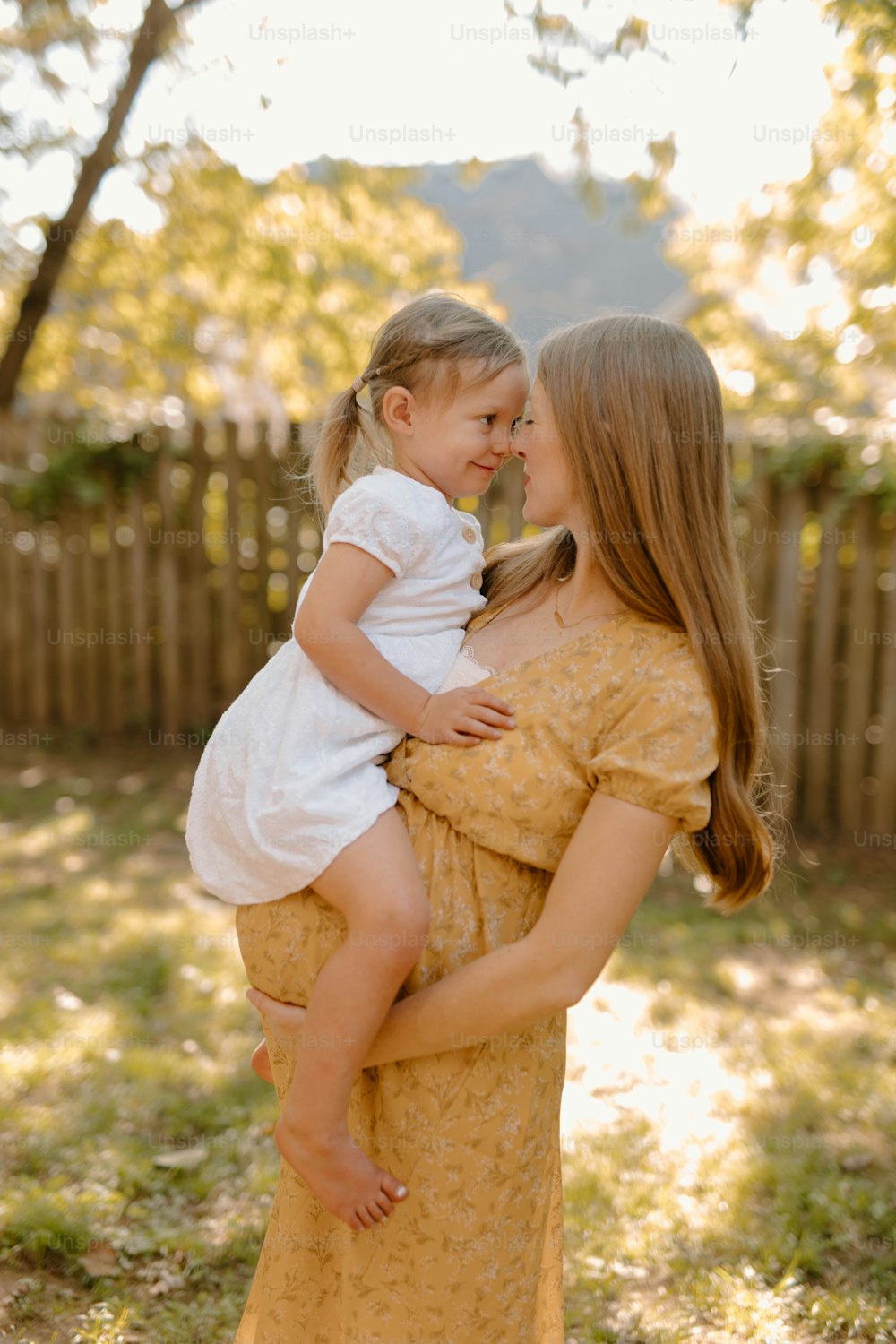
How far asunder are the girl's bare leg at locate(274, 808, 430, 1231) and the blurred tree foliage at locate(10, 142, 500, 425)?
7.14 metres

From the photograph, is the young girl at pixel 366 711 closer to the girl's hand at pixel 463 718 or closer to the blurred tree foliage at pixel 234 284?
the girl's hand at pixel 463 718

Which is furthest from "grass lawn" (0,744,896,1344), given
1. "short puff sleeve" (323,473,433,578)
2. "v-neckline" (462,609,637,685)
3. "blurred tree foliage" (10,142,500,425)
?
"blurred tree foliage" (10,142,500,425)

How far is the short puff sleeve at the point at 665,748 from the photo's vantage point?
158cm

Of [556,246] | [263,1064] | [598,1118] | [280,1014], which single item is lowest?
[598,1118]

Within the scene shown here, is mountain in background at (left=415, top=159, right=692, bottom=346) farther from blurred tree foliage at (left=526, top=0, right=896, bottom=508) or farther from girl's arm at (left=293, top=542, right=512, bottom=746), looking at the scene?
girl's arm at (left=293, top=542, right=512, bottom=746)

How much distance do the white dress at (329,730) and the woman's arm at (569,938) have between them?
287 millimetres

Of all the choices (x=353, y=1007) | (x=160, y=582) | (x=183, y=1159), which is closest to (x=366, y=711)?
(x=353, y=1007)

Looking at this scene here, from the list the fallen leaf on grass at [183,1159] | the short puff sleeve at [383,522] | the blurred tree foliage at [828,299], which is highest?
the blurred tree foliage at [828,299]

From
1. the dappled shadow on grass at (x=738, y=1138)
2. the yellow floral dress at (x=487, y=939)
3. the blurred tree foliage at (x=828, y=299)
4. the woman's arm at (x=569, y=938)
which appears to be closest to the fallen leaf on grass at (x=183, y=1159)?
the dappled shadow on grass at (x=738, y=1138)

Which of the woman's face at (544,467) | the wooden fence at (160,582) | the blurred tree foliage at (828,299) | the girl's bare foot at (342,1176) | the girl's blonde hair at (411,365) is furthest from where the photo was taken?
the wooden fence at (160,582)

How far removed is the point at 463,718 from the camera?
1.71 metres

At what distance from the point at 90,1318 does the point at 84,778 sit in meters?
4.65

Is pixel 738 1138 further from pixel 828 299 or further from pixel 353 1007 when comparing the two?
pixel 828 299

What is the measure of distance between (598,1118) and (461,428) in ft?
7.75
